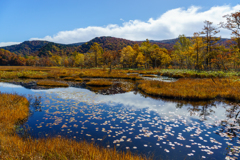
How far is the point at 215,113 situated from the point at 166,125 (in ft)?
17.9

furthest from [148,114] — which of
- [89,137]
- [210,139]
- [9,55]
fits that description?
[9,55]

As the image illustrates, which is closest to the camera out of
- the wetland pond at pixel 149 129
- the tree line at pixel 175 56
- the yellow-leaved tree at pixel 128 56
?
the wetland pond at pixel 149 129

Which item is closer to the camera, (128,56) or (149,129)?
(149,129)

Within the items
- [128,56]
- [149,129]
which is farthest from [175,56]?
[149,129]

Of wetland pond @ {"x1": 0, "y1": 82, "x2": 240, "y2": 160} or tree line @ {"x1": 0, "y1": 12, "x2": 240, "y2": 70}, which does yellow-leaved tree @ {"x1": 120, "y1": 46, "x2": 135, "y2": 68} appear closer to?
tree line @ {"x1": 0, "y1": 12, "x2": 240, "y2": 70}

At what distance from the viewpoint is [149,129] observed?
756 cm

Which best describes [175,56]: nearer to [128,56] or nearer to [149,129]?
[128,56]

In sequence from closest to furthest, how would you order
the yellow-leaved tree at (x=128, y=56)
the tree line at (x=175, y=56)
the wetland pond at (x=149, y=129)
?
1. the wetland pond at (x=149, y=129)
2. the tree line at (x=175, y=56)
3. the yellow-leaved tree at (x=128, y=56)

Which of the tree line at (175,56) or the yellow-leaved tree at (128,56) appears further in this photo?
the yellow-leaved tree at (128,56)

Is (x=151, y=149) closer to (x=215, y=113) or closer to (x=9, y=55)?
(x=215, y=113)

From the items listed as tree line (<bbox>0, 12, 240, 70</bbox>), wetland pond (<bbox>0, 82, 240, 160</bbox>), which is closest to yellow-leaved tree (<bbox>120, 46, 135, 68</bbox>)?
tree line (<bbox>0, 12, 240, 70</bbox>)

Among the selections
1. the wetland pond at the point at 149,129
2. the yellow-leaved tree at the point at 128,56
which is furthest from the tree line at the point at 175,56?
the wetland pond at the point at 149,129

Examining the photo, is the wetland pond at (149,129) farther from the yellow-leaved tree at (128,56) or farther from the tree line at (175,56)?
the yellow-leaved tree at (128,56)

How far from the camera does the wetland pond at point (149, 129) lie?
5714 mm
